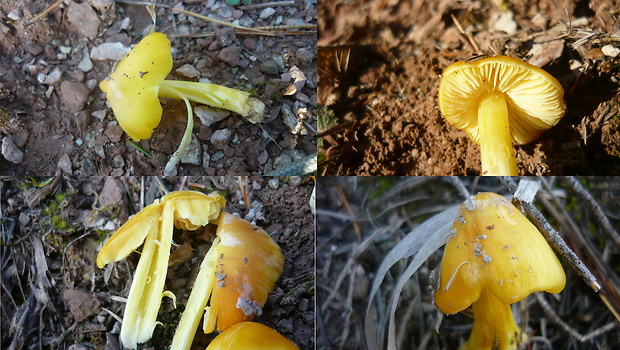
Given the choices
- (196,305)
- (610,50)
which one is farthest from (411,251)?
(610,50)

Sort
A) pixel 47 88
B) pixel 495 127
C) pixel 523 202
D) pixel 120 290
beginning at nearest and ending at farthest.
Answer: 1. pixel 523 202
2. pixel 495 127
3. pixel 120 290
4. pixel 47 88

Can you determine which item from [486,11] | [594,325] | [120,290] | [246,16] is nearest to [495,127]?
[486,11]

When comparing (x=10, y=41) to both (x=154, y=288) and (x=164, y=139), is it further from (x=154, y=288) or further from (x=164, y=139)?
(x=154, y=288)

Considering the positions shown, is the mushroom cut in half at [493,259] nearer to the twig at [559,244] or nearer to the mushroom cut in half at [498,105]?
the twig at [559,244]

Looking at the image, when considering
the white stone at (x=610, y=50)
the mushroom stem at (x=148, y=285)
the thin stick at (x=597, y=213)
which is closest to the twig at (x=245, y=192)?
the mushroom stem at (x=148, y=285)

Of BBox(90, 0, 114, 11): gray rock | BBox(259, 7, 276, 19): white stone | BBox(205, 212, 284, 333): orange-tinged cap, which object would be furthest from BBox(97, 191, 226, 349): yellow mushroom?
BBox(90, 0, 114, 11): gray rock

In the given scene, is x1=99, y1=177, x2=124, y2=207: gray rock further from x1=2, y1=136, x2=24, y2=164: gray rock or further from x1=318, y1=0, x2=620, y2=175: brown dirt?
x1=318, y1=0, x2=620, y2=175: brown dirt
